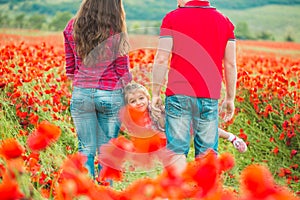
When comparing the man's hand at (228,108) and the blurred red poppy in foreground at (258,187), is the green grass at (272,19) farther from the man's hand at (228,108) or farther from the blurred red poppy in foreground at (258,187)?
the blurred red poppy in foreground at (258,187)

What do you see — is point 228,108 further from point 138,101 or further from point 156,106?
point 138,101

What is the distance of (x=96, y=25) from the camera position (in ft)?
9.87

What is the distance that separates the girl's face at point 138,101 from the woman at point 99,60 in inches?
4.5

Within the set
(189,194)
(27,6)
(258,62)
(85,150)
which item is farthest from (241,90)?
(27,6)

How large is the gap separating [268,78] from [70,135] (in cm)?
193

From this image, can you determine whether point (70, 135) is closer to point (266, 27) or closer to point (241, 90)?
point (241, 90)

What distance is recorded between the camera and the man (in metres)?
2.80

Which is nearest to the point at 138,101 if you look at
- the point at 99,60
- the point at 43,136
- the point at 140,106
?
the point at 140,106

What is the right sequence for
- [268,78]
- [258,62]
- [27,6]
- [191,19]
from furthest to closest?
1. [27,6]
2. [258,62]
3. [268,78]
4. [191,19]

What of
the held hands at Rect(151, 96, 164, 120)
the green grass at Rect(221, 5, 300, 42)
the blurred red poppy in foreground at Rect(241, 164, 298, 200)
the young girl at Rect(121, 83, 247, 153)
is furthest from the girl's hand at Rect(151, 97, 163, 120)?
the green grass at Rect(221, 5, 300, 42)

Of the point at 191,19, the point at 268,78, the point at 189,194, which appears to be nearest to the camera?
the point at 189,194

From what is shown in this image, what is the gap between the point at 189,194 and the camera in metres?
1.55

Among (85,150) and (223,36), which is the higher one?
(223,36)

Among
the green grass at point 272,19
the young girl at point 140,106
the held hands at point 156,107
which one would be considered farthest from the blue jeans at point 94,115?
the green grass at point 272,19
